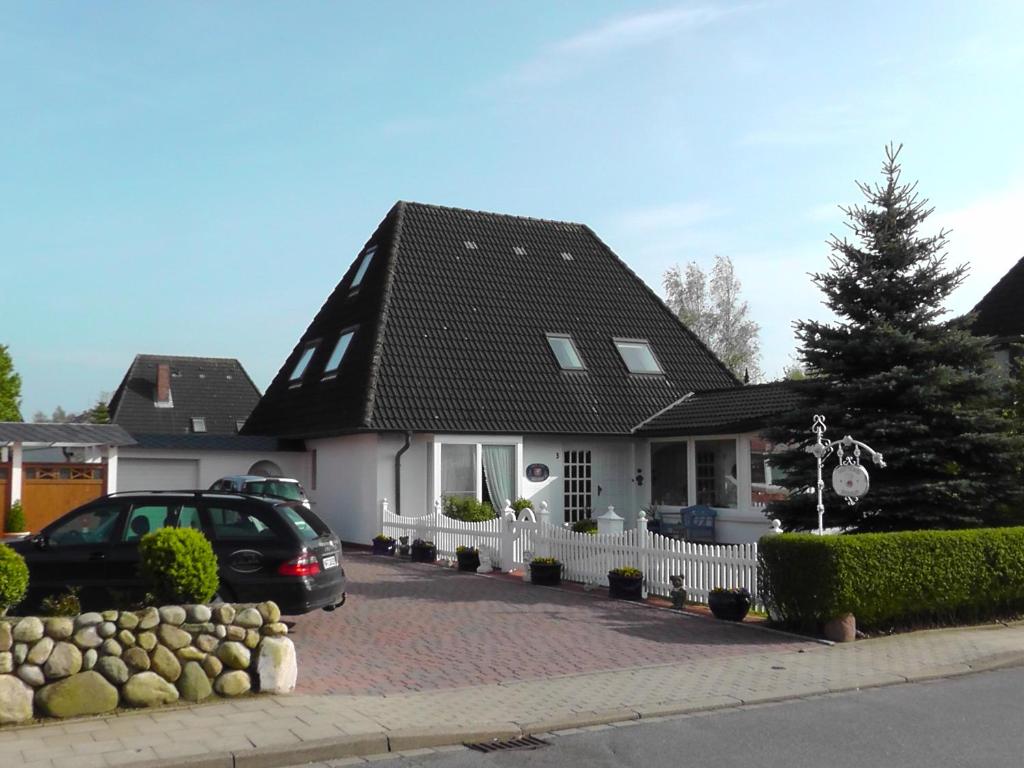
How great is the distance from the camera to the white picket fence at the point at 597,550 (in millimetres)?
14039

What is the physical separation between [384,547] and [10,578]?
13.3 m

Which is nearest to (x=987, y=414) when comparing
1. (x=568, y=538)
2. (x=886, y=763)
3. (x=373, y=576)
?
(x=568, y=538)

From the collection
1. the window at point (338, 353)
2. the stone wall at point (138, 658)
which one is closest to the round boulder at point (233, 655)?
the stone wall at point (138, 658)

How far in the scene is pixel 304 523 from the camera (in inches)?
485

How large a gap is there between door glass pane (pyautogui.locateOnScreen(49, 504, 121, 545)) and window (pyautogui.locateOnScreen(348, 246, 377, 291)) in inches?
661

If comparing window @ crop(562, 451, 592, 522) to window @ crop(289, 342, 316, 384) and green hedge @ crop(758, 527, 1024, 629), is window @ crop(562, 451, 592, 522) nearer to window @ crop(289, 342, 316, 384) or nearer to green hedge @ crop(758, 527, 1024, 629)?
window @ crop(289, 342, 316, 384)

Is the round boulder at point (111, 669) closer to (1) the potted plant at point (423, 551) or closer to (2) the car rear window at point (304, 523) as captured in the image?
(2) the car rear window at point (304, 523)

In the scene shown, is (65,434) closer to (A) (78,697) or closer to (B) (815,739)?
(A) (78,697)

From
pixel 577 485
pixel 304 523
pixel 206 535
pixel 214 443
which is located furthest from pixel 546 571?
pixel 214 443

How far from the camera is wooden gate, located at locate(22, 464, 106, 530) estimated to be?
78.4 ft

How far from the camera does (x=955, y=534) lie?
44.1ft

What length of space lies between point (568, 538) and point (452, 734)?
9211 millimetres

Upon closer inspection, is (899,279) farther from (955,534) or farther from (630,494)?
(630,494)

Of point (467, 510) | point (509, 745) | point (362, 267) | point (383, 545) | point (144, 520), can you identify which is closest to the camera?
point (509, 745)
